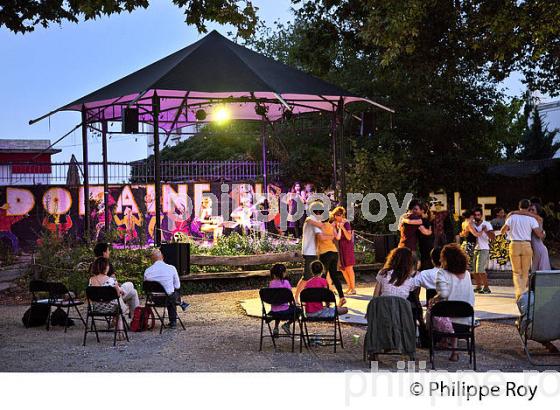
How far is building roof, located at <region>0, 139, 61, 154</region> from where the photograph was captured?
33.2 meters

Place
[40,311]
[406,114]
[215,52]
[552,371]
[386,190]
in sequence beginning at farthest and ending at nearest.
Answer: [406,114]
[386,190]
[215,52]
[40,311]
[552,371]

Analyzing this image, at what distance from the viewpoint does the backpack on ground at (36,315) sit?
13.1 metres

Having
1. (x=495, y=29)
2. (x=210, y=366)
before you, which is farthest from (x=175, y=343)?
(x=495, y=29)

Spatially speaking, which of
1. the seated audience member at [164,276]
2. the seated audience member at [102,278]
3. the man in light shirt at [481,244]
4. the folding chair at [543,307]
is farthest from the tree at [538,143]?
the folding chair at [543,307]

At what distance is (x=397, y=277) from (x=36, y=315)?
6.15 meters

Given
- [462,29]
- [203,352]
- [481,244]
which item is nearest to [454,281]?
[203,352]

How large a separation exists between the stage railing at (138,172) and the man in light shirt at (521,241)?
14.5 meters

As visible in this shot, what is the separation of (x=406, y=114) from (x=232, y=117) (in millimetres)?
6316

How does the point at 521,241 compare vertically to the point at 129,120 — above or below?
below

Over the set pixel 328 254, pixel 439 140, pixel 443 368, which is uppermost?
pixel 439 140

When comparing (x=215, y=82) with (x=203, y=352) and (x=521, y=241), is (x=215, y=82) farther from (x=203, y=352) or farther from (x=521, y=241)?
(x=203, y=352)

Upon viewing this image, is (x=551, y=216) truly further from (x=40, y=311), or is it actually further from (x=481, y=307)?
(x=40, y=311)

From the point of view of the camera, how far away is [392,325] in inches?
365

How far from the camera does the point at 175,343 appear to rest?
11227 mm
